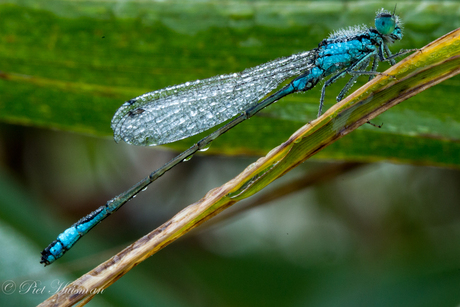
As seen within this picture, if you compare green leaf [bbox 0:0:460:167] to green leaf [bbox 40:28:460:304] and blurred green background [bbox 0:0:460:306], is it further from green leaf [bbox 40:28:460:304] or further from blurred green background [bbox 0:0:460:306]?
green leaf [bbox 40:28:460:304]

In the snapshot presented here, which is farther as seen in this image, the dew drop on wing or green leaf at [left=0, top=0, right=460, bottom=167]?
the dew drop on wing

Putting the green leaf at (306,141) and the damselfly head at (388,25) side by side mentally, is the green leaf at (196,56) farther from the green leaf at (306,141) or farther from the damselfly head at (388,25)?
the green leaf at (306,141)

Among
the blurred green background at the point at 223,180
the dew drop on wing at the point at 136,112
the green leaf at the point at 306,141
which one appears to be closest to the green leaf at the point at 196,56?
the blurred green background at the point at 223,180

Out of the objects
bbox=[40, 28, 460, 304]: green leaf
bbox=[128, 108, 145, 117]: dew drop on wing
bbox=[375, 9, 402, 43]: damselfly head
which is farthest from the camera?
bbox=[128, 108, 145, 117]: dew drop on wing

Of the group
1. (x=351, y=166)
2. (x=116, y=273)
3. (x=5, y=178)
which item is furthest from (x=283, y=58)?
(x=5, y=178)

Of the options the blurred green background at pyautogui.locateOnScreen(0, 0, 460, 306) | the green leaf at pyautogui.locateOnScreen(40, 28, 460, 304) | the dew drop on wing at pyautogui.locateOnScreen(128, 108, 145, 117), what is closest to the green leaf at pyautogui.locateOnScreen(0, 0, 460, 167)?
the blurred green background at pyautogui.locateOnScreen(0, 0, 460, 306)
